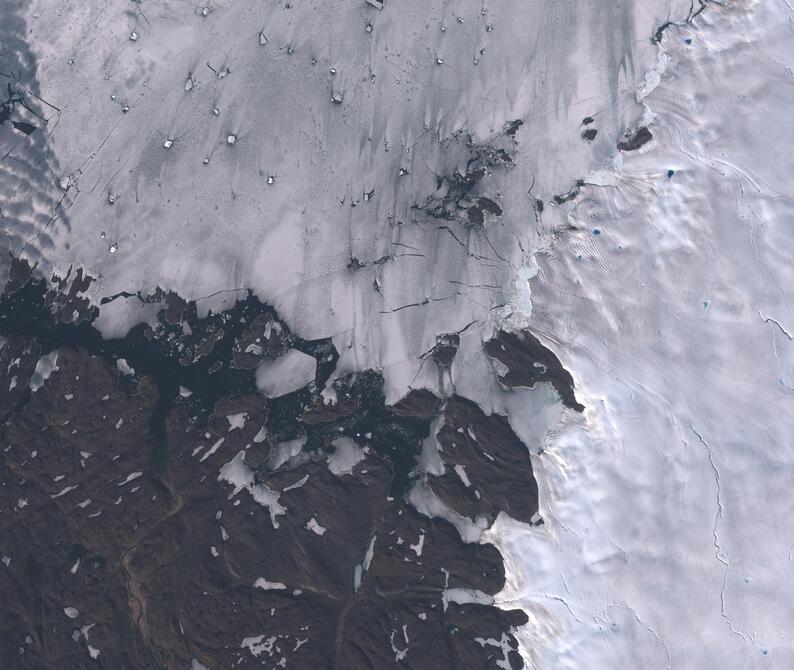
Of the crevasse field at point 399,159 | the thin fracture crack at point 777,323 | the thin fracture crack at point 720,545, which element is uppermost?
the crevasse field at point 399,159

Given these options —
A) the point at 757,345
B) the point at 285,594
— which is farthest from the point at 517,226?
the point at 285,594

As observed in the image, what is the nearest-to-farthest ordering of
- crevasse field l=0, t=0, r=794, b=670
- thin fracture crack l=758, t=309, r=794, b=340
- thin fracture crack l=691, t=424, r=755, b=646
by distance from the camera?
thin fracture crack l=691, t=424, r=755, b=646, thin fracture crack l=758, t=309, r=794, b=340, crevasse field l=0, t=0, r=794, b=670

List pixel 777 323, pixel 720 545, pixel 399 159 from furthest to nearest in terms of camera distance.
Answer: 1. pixel 399 159
2. pixel 777 323
3. pixel 720 545

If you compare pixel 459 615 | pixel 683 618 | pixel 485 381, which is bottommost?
pixel 683 618

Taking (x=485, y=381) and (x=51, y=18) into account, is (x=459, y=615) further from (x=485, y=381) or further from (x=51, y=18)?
(x=51, y=18)

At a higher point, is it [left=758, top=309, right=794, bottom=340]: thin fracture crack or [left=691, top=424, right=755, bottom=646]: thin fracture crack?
[left=758, top=309, right=794, bottom=340]: thin fracture crack

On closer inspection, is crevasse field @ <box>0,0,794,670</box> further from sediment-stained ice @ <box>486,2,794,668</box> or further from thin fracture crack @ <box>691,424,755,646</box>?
thin fracture crack @ <box>691,424,755,646</box>

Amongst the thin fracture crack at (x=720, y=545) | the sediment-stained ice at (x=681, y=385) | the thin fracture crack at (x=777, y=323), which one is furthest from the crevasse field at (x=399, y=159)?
the thin fracture crack at (x=720, y=545)

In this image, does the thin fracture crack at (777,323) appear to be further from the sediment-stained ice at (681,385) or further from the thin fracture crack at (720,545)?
the thin fracture crack at (720,545)

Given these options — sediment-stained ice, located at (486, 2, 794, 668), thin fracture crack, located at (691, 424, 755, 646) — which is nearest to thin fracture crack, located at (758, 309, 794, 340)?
sediment-stained ice, located at (486, 2, 794, 668)

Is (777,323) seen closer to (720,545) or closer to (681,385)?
(681,385)

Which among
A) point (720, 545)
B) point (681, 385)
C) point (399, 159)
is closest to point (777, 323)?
point (681, 385)
